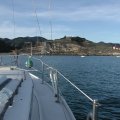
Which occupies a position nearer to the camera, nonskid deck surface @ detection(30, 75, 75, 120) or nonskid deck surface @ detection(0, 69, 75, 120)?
nonskid deck surface @ detection(0, 69, 75, 120)

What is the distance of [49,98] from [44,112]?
5.51 feet

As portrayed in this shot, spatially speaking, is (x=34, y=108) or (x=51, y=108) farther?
(x=51, y=108)

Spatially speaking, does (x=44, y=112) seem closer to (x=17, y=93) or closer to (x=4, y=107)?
(x=17, y=93)

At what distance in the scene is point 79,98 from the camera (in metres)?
20.9

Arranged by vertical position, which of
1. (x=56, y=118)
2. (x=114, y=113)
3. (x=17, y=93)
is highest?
(x=17, y=93)

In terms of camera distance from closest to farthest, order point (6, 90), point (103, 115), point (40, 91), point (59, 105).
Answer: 1. point (6, 90)
2. point (59, 105)
3. point (40, 91)
4. point (103, 115)

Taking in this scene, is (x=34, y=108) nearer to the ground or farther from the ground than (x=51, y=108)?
farther from the ground

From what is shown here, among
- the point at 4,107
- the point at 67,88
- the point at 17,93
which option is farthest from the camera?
the point at 67,88

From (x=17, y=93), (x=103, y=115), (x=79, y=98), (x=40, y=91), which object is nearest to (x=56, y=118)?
(x=17, y=93)

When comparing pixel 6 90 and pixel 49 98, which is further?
pixel 49 98

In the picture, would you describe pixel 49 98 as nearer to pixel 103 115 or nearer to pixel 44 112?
pixel 44 112

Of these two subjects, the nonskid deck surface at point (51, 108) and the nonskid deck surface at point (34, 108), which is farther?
the nonskid deck surface at point (51, 108)

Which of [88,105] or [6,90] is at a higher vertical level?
[6,90]

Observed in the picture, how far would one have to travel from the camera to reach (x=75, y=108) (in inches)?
687
